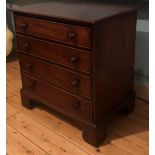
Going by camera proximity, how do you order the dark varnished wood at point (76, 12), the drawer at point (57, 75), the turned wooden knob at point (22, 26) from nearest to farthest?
the dark varnished wood at point (76, 12), the drawer at point (57, 75), the turned wooden knob at point (22, 26)

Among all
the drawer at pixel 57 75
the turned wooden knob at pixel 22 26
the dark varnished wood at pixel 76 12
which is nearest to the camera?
the dark varnished wood at pixel 76 12

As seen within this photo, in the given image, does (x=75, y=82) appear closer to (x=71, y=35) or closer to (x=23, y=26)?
(x=71, y=35)

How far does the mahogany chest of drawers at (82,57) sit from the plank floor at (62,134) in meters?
0.08

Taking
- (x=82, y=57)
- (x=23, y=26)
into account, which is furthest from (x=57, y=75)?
(x=23, y=26)

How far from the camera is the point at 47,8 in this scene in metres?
1.50

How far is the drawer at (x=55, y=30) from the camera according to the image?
122cm

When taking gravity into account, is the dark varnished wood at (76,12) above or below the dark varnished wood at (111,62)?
above

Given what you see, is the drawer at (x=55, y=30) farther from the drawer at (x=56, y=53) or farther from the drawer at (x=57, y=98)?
the drawer at (x=57, y=98)

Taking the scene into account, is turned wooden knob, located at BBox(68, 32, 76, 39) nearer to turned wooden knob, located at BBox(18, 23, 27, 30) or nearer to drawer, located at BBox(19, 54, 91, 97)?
drawer, located at BBox(19, 54, 91, 97)

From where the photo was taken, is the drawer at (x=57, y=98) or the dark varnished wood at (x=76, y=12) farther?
the drawer at (x=57, y=98)

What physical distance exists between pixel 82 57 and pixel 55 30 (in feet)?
0.73

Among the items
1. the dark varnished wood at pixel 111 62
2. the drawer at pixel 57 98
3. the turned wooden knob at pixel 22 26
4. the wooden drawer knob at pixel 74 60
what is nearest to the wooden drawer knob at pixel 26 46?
the turned wooden knob at pixel 22 26

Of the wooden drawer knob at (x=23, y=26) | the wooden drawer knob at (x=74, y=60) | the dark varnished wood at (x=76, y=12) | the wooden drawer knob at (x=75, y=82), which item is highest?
the dark varnished wood at (x=76, y=12)

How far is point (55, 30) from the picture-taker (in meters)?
1.34
